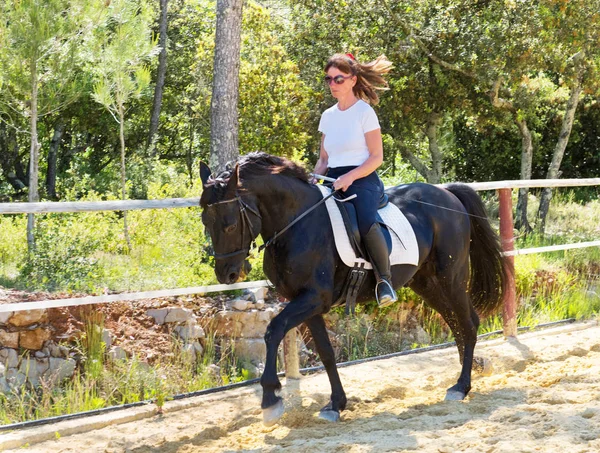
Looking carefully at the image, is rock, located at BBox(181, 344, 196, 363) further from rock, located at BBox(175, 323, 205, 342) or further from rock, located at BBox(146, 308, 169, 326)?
rock, located at BBox(146, 308, 169, 326)

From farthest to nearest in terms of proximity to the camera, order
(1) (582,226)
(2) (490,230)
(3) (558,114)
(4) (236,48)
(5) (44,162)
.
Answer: (5) (44,162) → (3) (558,114) → (1) (582,226) → (4) (236,48) → (2) (490,230)

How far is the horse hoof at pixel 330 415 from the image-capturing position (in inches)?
199

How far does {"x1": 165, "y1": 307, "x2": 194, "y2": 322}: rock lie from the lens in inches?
290

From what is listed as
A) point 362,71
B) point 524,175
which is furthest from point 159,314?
point 524,175

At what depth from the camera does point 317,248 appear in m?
4.91

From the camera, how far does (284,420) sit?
505 centimetres

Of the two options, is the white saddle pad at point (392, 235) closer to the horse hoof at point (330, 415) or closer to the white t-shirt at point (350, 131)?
the white t-shirt at point (350, 131)

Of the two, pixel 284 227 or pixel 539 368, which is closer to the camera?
pixel 284 227

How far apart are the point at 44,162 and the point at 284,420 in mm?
19254

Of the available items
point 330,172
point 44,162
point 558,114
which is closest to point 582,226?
point 558,114

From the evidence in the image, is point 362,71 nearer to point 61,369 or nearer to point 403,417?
point 403,417

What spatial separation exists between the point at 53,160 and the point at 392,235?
1620cm

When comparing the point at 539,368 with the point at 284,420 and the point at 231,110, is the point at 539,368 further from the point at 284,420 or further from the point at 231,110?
the point at 231,110

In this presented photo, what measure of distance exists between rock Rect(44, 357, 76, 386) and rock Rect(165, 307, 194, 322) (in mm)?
1238
